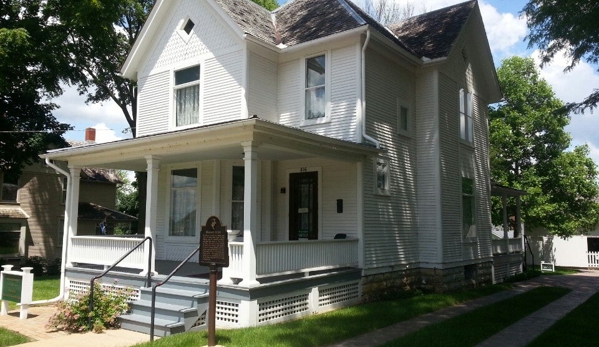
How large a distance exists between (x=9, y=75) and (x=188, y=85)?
10232mm

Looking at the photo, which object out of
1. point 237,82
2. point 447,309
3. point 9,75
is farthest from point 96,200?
point 447,309

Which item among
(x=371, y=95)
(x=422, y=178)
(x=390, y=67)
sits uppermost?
(x=390, y=67)

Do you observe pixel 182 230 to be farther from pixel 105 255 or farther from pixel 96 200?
pixel 96 200

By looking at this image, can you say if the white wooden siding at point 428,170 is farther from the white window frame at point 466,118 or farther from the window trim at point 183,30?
the window trim at point 183,30

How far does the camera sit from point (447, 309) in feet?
39.0

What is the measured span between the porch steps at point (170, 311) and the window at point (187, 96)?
17.9ft

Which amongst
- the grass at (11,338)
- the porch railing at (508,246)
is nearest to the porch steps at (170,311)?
the grass at (11,338)

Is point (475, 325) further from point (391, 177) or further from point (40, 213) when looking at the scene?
point (40, 213)

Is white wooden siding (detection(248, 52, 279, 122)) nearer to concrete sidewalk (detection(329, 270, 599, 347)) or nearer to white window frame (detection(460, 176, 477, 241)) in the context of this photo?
concrete sidewalk (detection(329, 270, 599, 347))

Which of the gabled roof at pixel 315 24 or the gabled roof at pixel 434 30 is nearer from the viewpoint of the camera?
the gabled roof at pixel 315 24

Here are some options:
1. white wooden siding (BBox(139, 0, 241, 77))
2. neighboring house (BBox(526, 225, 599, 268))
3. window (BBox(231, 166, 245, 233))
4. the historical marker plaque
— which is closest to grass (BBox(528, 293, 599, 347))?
the historical marker plaque

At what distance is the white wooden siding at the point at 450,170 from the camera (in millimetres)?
14680

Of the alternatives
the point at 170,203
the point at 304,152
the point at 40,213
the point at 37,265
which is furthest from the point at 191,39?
the point at 40,213

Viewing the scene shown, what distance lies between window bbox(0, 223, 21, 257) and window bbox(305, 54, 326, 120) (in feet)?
67.2
